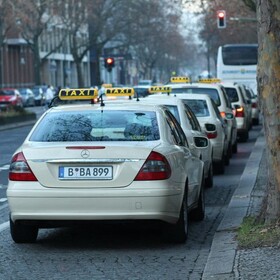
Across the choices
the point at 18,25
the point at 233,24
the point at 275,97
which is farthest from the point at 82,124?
the point at 18,25

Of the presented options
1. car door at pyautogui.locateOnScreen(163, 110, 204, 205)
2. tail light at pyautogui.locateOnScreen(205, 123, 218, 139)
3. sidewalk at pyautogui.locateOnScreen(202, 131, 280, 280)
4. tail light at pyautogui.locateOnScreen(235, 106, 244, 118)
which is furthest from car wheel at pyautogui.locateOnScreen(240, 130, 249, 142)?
car door at pyautogui.locateOnScreen(163, 110, 204, 205)

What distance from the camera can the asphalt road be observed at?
8.38 m

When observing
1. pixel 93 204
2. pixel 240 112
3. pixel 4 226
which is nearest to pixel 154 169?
pixel 93 204

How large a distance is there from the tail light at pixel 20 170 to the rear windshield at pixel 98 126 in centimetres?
40

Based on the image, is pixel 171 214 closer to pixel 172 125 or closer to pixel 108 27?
pixel 172 125

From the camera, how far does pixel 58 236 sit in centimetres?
1050

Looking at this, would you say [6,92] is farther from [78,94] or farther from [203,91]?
[78,94]

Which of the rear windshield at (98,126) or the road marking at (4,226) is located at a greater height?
the rear windshield at (98,126)

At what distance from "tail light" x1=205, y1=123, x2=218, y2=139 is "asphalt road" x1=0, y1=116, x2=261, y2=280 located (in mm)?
4928

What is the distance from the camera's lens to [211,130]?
17094 millimetres

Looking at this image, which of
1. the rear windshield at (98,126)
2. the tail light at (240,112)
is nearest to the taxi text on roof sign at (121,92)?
the rear windshield at (98,126)

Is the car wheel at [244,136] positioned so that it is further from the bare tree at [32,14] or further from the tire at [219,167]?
the bare tree at [32,14]

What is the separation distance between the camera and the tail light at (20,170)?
30.1ft

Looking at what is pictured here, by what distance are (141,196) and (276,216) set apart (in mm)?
1321
